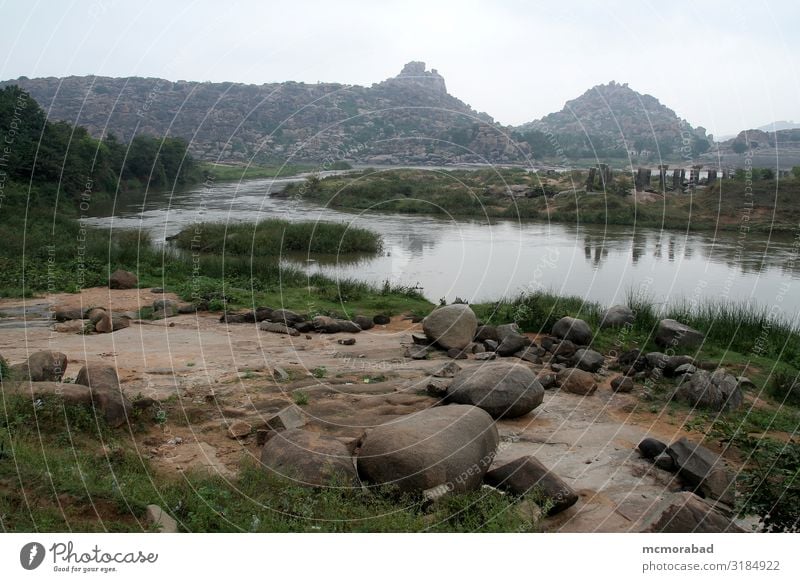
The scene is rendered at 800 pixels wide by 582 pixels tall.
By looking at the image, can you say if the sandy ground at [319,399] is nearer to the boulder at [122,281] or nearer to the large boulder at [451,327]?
the large boulder at [451,327]

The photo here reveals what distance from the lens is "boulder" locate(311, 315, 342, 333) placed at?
13.6 m

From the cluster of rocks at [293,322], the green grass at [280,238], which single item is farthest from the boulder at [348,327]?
the green grass at [280,238]

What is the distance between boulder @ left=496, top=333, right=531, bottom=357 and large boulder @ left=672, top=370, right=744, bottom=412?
9.77ft

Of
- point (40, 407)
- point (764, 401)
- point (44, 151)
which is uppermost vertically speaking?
point (44, 151)

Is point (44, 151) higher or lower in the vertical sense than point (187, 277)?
higher

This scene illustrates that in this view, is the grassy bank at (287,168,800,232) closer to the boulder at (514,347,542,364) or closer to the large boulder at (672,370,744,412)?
the boulder at (514,347,542,364)

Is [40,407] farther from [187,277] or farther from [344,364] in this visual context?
[187,277]

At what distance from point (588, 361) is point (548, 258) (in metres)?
18.4

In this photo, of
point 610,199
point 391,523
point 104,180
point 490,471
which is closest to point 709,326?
point 490,471

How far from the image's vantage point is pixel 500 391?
8516 millimetres

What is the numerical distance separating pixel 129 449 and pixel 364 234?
23.7m

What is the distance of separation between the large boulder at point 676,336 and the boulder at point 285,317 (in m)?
7.16

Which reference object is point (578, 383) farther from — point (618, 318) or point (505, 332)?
point (618, 318)

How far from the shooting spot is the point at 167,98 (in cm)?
8894
